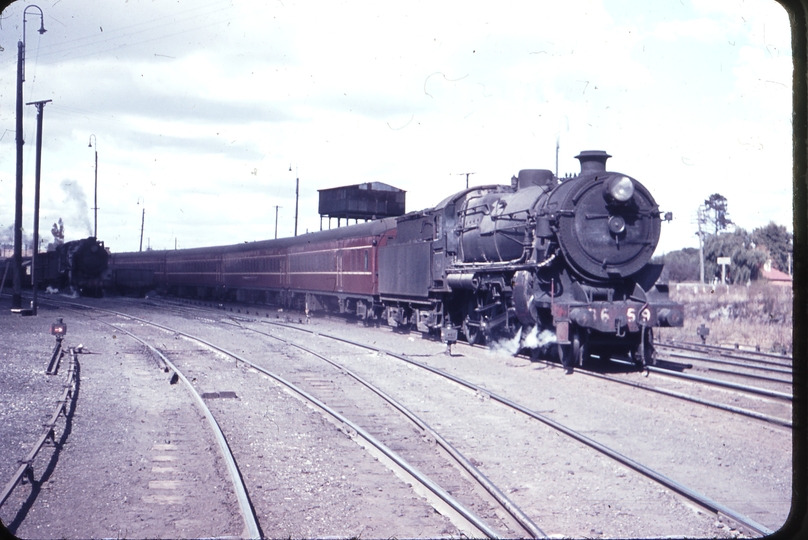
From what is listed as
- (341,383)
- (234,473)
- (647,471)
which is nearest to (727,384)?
(647,471)

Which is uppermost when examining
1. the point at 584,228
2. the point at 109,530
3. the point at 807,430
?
the point at 584,228

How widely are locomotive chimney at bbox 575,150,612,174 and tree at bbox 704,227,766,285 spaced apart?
112 ft

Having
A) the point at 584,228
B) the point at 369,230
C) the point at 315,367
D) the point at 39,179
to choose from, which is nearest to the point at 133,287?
the point at 39,179

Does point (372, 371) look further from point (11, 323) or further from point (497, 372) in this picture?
point (11, 323)

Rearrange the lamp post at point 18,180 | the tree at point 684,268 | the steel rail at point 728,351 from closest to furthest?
the steel rail at point 728,351
the lamp post at point 18,180
the tree at point 684,268

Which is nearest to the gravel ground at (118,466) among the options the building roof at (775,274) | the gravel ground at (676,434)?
the gravel ground at (676,434)

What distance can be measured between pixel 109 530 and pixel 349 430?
3.39 metres

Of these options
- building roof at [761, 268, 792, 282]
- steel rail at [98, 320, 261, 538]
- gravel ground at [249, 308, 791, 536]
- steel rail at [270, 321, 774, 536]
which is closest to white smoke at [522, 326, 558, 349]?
gravel ground at [249, 308, 791, 536]

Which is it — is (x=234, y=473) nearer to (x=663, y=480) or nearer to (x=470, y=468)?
(x=470, y=468)

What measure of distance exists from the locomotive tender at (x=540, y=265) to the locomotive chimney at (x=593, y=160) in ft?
0.06

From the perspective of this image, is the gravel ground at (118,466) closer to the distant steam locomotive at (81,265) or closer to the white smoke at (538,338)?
the white smoke at (538,338)

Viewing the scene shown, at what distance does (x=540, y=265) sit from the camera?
12281 millimetres

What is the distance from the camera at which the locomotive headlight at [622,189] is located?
11992 mm

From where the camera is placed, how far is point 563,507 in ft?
17.7
